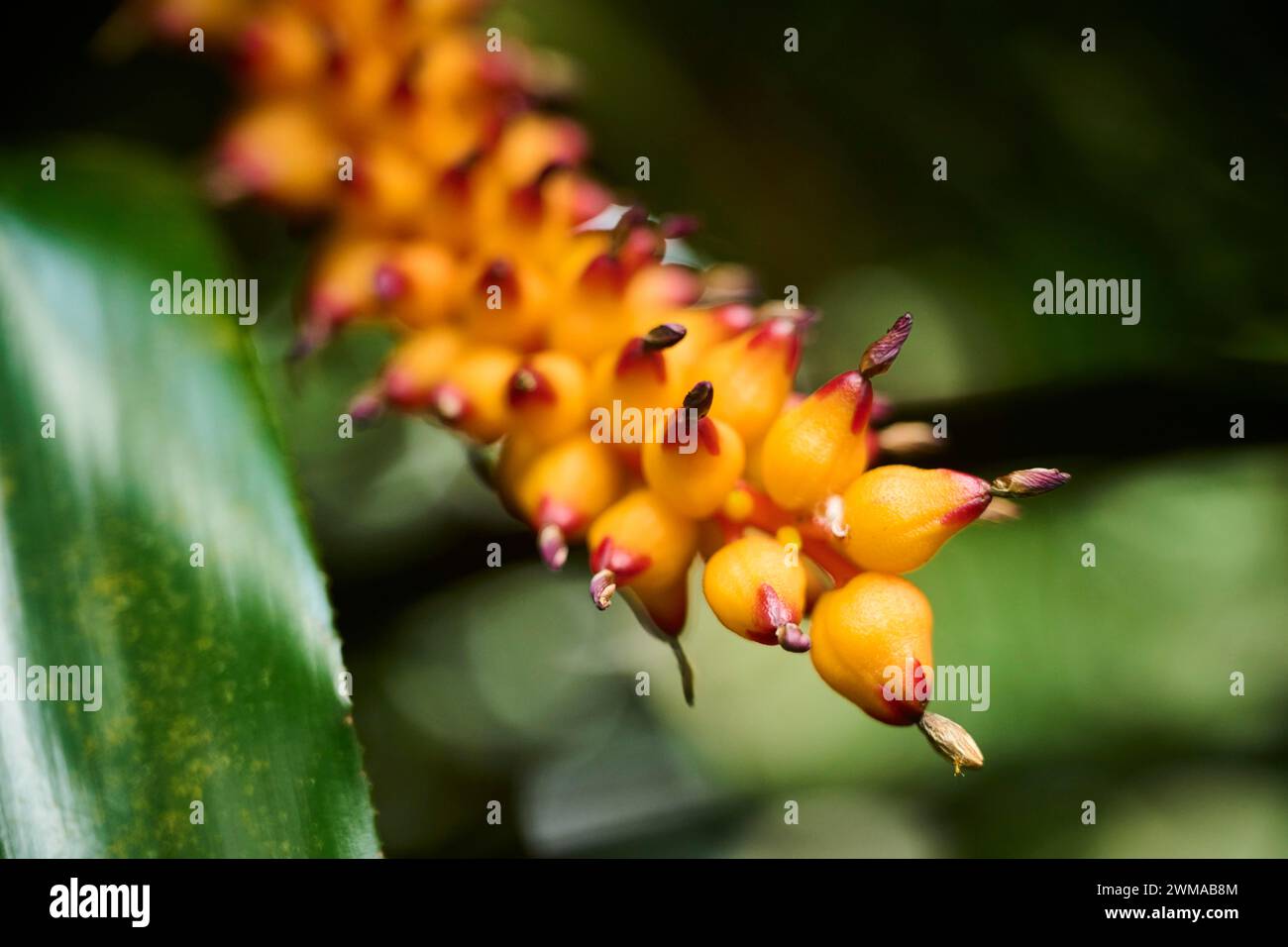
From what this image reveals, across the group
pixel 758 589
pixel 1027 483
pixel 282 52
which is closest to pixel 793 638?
pixel 758 589

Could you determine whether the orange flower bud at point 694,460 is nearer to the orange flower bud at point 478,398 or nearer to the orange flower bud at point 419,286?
the orange flower bud at point 478,398

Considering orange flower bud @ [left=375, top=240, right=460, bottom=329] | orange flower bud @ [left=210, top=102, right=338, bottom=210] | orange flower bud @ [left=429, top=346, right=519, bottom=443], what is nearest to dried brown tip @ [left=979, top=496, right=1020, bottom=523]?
orange flower bud @ [left=429, top=346, right=519, bottom=443]

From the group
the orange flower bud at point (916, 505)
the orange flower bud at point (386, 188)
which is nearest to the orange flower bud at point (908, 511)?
the orange flower bud at point (916, 505)

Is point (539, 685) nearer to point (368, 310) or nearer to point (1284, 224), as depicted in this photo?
point (368, 310)

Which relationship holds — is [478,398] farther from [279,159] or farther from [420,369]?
[279,159]

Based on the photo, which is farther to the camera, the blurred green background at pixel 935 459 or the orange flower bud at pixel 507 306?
the blurred green background at pixel 935 459

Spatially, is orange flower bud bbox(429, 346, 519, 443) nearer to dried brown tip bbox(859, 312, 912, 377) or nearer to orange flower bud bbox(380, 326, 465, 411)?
orange flower bud bbox(380, 326, 465, 411)

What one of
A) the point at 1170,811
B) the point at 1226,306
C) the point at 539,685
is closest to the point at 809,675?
the point at 539,685

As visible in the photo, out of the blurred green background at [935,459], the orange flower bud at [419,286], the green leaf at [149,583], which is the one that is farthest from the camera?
the blurred green background at [935,459]
